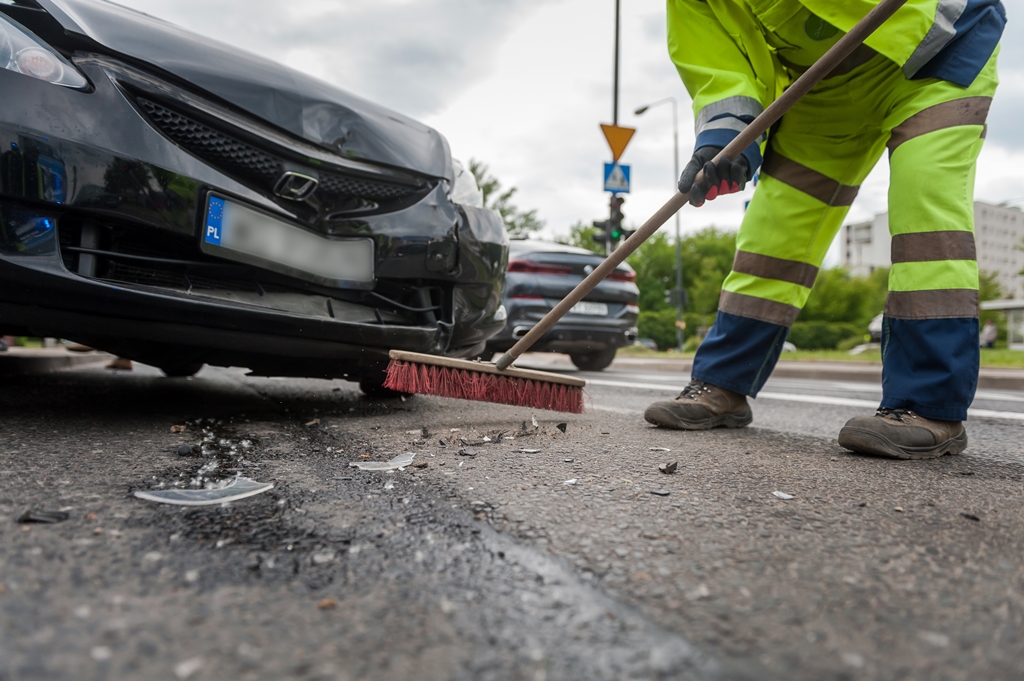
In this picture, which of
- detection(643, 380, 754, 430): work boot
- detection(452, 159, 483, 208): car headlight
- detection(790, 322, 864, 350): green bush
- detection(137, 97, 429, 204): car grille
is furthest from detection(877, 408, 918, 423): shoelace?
detection(790, 322, 864, 350): green bush

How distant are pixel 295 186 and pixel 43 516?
4.30ft

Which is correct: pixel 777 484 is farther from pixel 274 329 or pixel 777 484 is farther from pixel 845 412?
pixel 845 412

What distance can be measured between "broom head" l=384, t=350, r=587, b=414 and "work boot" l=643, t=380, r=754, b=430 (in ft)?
1.22

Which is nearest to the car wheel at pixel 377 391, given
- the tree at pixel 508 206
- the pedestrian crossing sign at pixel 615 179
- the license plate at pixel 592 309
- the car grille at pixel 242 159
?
the car grille at pixel 242 159

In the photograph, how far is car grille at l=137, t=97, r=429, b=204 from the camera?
2.04 m

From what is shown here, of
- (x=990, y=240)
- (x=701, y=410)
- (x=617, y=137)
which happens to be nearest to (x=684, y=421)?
(x=701, y=410)

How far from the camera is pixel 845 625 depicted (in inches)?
35.2

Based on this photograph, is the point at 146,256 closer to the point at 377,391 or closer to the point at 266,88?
the point at 266,88

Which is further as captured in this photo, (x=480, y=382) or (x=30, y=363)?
(x=30, y=363)

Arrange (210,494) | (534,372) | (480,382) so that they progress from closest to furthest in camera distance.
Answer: (210,494) < (480,382) < (534,372)

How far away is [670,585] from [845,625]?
227mm

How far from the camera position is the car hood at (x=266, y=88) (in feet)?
6.57

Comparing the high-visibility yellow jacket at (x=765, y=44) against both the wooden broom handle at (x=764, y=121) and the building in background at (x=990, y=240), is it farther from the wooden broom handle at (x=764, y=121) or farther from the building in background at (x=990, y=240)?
the building in background at (x=990, y=240)

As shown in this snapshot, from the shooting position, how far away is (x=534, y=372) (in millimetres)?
2766
